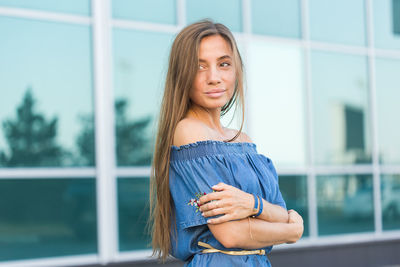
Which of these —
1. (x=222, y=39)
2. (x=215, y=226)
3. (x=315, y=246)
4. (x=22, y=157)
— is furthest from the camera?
(x=315, y=246)

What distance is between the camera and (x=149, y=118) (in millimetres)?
5645

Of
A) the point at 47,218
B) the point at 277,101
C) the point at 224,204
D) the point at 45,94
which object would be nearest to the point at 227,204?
the point at 224,204

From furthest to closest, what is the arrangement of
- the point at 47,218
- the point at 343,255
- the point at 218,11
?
the point at 343,255, the point at 218,11, the point at 47,218

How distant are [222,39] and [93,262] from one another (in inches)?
148

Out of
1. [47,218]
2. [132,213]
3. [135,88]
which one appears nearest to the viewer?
[47,218]

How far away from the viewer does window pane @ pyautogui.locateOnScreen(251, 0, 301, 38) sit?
21.1 ft

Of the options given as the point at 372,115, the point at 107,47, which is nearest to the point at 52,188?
the point at 107,47

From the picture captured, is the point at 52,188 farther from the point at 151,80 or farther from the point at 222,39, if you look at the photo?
the point at 222,39

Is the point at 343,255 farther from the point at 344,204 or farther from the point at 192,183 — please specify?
the point at 192,183

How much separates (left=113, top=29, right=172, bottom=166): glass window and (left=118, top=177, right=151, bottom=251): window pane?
0.21 metres

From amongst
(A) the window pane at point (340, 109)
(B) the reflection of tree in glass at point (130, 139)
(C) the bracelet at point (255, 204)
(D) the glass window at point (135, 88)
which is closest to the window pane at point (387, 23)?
(A) the window pane at point (340, 109)

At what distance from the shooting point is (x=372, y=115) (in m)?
7.30

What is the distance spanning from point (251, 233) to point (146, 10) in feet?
14.0

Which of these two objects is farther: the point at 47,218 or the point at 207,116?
the point at 47,218
